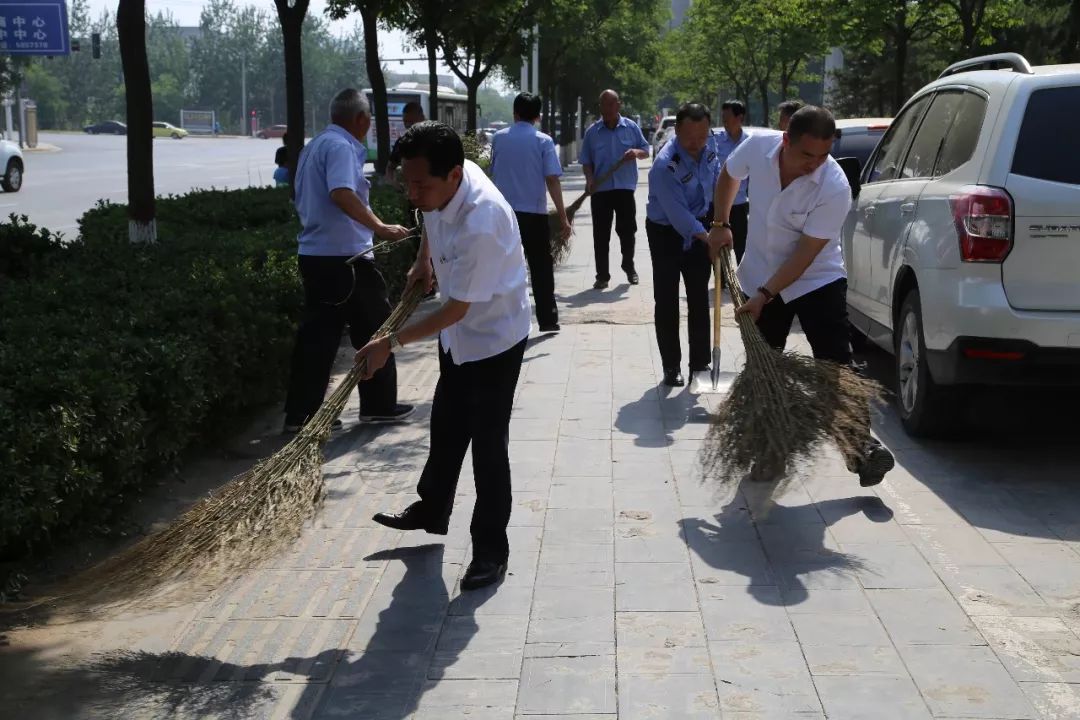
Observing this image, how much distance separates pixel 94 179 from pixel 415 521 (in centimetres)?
3007

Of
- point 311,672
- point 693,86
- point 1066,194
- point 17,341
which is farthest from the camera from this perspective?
point 693,86

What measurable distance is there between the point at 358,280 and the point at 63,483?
2768 mm

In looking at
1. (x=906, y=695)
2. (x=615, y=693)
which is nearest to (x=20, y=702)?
(x=615, y=693)

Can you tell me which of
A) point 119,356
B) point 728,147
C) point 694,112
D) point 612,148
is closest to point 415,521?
point 119,356

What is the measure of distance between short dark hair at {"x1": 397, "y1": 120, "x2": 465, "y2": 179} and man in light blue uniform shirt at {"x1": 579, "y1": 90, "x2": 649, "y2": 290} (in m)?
8.29

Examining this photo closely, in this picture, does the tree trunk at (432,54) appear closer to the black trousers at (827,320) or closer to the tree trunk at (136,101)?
the tree trunk at (136,101)

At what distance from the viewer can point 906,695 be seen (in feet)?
12.3

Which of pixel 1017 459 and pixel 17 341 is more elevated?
pixel 17 341

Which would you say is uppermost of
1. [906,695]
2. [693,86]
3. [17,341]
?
[693,86]

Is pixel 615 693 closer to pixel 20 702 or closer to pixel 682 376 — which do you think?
pixel 20 702

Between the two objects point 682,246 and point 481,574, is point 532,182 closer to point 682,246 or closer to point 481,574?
point 682,246

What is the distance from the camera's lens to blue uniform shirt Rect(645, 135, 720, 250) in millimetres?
7707

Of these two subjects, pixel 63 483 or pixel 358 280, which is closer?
pixel 63 483

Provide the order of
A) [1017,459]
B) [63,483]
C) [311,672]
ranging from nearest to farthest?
[311,672] < [63,483] < [1017,459]
